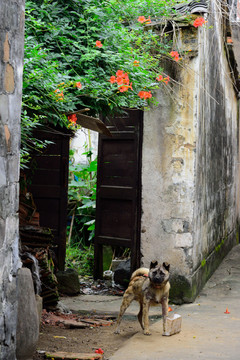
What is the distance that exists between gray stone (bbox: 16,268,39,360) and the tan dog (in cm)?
131

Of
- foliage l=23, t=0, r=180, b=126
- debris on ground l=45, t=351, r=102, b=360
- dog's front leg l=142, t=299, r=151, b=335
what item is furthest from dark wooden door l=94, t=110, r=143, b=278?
debris on ground l=45, t=351, r=102, b=360

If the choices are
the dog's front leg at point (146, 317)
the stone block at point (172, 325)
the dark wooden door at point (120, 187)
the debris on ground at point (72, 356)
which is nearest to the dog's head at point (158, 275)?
the dog's front leg at point (146, 317)

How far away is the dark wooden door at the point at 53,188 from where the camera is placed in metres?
7.36

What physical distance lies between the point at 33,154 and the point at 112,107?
178 cm

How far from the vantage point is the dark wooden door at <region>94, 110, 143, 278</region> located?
7.03 m

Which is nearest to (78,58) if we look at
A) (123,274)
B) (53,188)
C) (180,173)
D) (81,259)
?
(180,173)

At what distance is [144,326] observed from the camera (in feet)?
16.2

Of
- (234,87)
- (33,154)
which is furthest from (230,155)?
(33,154)

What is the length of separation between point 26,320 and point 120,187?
3748 millimetres

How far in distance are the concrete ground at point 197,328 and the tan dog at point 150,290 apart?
23 centimetres

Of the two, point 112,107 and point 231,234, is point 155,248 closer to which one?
point 112,107

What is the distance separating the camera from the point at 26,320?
12.7ft

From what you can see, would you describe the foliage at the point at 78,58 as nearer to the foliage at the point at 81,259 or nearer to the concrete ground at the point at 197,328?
the concrete ground at the point at 197,328

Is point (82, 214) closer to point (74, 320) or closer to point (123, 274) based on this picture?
point (123, 274)
